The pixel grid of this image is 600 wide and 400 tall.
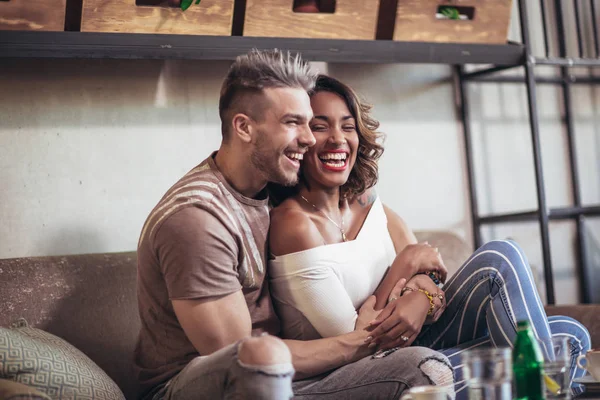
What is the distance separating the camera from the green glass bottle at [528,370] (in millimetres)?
1421

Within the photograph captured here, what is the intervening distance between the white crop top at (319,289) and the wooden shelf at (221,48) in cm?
79

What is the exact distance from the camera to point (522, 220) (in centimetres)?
355

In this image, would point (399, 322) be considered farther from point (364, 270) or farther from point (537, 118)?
point (537, 118)

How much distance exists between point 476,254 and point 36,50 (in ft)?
4.52

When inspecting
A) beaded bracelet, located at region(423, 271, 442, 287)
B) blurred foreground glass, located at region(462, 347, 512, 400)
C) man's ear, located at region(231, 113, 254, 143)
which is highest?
man's ear, located at region(231, 113, 254, 143)

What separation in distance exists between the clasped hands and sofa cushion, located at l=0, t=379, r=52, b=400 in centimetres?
81

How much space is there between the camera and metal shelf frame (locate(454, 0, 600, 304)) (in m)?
3.10

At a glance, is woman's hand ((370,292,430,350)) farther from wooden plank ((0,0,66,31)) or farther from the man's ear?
wooden plank ((0,0,66,31))

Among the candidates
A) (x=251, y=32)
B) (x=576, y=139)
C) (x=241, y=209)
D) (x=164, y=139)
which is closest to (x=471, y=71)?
(x=576, y=139)

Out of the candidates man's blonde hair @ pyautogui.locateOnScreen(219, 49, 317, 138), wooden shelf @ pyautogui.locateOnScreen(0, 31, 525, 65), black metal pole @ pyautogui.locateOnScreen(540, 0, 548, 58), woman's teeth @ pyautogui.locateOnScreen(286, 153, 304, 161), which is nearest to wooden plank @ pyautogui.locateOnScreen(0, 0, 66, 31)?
wooden shelf @ pyautogui.locateOnScreen(0, 31, 525, 65)

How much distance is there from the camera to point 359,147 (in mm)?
2465

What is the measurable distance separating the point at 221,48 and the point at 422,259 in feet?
3.06

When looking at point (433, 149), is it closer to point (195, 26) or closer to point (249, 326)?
point (195, 26)

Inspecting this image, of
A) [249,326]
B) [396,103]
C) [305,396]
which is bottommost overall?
[305,396]
